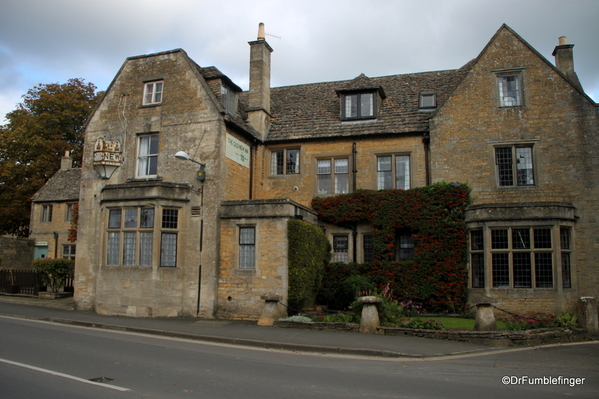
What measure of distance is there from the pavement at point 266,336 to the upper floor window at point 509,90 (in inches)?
446

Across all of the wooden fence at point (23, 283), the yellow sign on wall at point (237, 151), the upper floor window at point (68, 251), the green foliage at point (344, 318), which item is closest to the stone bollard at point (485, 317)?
the green foliage at point (344, 318)

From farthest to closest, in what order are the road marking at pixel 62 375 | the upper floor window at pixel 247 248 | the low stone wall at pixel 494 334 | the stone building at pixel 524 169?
the upper floor window at pixel 247 248, the stone building at pixel 524 169, the low stone wall at pixel 494 334, the road marking at pixel 62 375

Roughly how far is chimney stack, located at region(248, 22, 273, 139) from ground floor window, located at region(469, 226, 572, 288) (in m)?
11.2

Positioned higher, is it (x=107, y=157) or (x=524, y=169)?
(x=107, y=157)

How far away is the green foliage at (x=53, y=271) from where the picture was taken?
24.0m

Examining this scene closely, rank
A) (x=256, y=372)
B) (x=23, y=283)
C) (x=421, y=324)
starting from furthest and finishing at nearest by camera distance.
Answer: (x=23, y=283), (x=421, y=324), (x=256, y=372)

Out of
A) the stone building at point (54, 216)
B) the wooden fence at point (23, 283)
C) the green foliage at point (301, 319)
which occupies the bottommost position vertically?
the green foliage at point (301, 319)

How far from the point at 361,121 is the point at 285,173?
431cm

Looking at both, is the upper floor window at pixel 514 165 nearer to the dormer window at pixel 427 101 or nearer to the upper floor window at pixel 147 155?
the dormer window at pixel 427 101

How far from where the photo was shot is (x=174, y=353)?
11352mm

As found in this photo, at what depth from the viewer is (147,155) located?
20.9 meters

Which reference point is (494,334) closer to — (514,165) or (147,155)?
(514,165)

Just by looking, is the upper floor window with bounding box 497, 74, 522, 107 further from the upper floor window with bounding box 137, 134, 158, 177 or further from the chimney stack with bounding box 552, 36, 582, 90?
the upper floor window with bounding box 137, 134, 158, 177

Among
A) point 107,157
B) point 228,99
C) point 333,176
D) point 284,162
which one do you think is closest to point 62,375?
point 107,157
